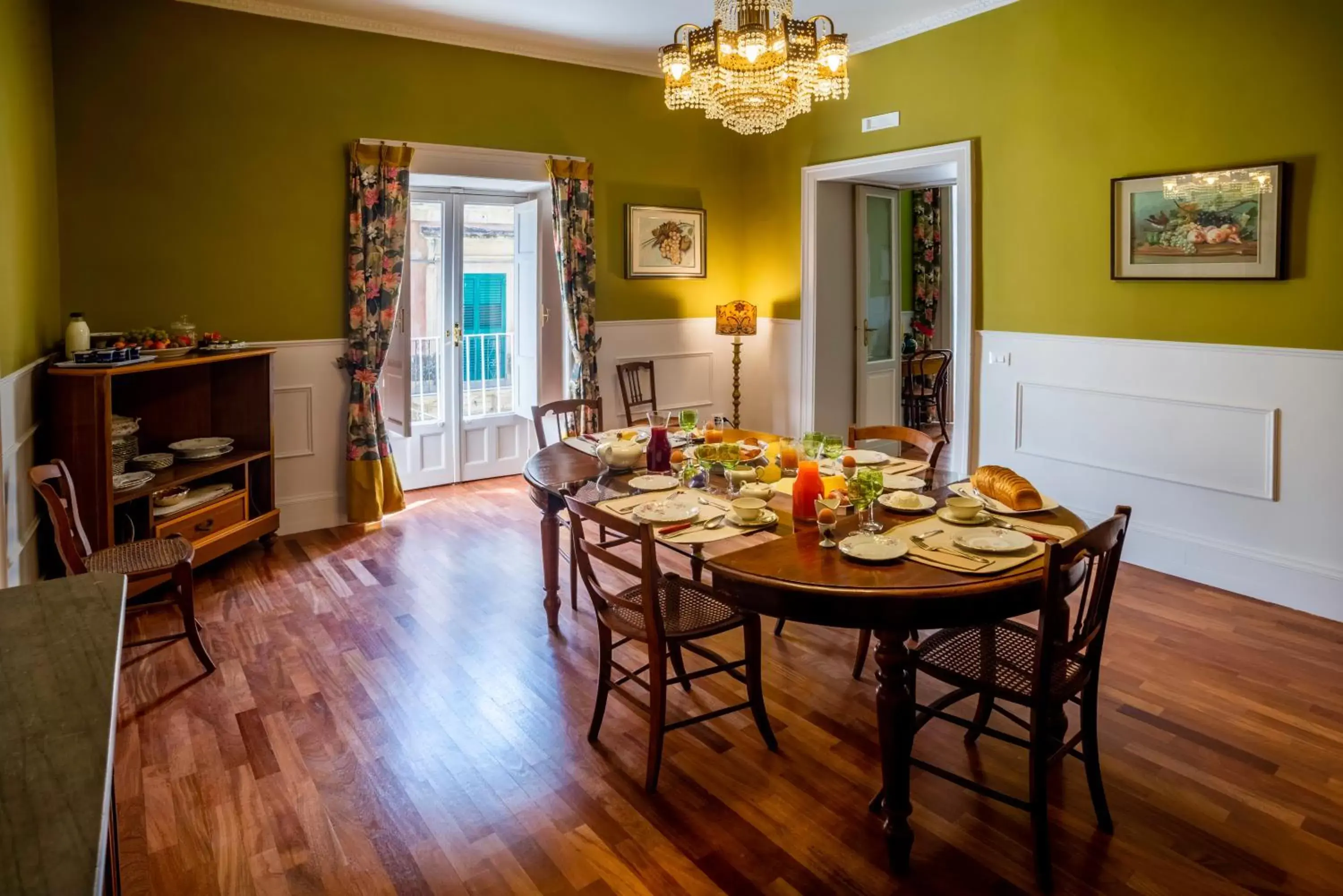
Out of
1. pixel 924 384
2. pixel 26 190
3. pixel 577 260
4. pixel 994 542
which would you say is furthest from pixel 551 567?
pixel 924 384

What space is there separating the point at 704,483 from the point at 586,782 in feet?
3.37

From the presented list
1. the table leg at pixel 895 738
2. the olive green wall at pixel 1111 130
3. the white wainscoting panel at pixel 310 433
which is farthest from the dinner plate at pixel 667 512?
the white wainscoting panel at pixel 310 433

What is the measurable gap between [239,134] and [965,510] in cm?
442

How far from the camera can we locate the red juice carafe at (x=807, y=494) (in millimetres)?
2527

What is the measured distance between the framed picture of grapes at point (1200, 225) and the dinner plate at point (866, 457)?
1970 mm

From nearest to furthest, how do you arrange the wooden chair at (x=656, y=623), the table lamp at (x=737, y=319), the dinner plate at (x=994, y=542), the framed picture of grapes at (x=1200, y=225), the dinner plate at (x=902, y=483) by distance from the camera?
1. the dinner plate at (x=994, y=542)
2. the wooden chair at (x=656, y=623)
3. the dinner plate at (x=902, y=483)
4. the framed picture of grapes at (x=1200, y=225)
5. the table lamp at (x=737, y=319)

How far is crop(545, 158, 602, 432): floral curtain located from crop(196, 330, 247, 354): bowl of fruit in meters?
2.18

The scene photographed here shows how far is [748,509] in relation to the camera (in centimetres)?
249

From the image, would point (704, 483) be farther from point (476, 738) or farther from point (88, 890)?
point (88, 890)

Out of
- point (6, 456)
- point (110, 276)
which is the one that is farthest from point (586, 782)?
point (110, 276)

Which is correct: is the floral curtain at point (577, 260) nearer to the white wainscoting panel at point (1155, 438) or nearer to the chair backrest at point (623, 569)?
the white wainscoting panel at point (1155, 438)

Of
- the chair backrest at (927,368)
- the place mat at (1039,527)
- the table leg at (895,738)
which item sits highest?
the chair backrest at (927,368)

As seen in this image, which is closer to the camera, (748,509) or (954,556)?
(954,556)

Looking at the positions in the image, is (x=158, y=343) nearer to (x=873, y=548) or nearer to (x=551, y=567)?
(x=551, y=567)
